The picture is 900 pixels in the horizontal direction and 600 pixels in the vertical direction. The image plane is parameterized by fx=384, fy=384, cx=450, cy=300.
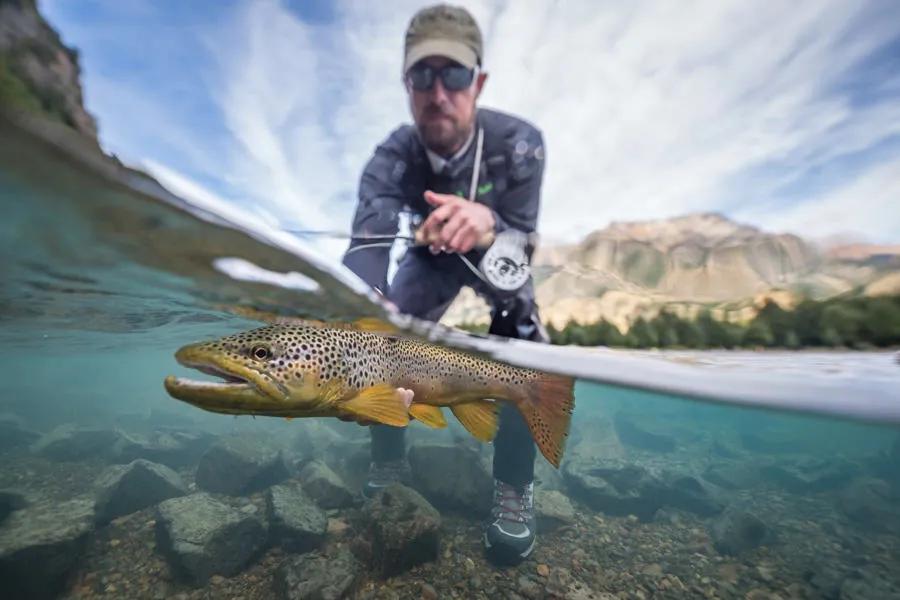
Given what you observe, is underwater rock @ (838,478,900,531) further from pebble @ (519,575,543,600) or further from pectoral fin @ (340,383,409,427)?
pectoral fin @ (340,383,409,427)

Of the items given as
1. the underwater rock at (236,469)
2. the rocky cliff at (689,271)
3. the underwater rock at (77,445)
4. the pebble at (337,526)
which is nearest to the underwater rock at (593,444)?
the pebble at (337,526)

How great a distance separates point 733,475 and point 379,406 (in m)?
23.3

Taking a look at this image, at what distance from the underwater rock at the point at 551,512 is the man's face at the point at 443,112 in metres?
8.71

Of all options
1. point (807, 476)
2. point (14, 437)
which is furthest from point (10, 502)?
point (807, 476)

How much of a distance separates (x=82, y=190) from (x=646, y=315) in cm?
551

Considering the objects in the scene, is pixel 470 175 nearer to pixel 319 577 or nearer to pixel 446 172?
pixel 446 172

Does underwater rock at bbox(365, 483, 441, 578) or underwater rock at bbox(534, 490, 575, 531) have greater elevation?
underwater rock at bbox(365, 483, 441, 578)

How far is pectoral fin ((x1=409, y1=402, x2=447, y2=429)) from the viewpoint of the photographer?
4093 millimetres

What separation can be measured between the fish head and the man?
1.18 metres

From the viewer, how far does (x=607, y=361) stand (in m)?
5.11

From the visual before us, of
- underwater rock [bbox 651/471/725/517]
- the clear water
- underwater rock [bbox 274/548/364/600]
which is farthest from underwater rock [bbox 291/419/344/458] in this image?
underwater rock [bbox 651/471/725/517]

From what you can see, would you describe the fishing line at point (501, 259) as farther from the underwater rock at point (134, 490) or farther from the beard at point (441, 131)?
the underwater rock at point (134, 490)

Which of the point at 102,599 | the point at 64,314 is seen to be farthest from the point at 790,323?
the point at 64,314

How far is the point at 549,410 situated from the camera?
183 inches
